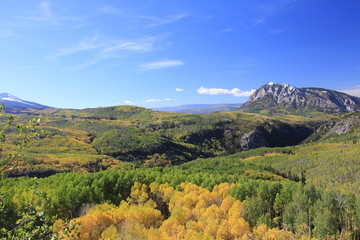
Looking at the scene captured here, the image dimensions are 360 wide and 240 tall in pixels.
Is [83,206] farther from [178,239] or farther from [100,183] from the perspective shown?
[178,239]

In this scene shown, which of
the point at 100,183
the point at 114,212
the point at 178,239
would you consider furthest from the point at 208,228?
the point at 100,183

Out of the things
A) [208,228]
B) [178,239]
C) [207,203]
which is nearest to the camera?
[178,239]

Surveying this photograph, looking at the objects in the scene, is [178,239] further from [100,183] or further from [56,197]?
[100,183]

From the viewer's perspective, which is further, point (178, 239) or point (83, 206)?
point (83, 206)

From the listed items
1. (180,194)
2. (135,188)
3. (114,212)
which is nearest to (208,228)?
(114,212)

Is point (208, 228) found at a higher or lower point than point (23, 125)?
lower

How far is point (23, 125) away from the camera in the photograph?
44.7 ft

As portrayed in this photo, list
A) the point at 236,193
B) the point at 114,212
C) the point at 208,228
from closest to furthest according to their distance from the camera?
1. the point at 208,228
2. the point at 114,212
3. the point at 236,193

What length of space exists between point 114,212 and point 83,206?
69.9 ft

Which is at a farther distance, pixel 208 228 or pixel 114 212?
pixel 114 212

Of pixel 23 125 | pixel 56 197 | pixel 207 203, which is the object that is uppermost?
pixel 23 125

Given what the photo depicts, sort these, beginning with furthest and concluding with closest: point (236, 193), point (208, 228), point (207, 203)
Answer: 1. point (236, 193)
2. point (207, 203)
3. point (208, 228)

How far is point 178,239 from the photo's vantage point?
57156 millimetres

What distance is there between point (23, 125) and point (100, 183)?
97.0m
